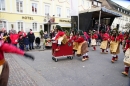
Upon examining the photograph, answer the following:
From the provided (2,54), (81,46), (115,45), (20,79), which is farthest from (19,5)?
(2,54)

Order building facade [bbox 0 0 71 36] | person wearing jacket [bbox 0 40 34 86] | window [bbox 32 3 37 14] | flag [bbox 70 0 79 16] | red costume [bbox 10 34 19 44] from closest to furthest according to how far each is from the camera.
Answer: person wearing jacket [bbox 0 40 34 86], flag [bbox 70 0 79 16], red costume [bbox 10 34 19 44], building facade [bbox 0 0 71 36], window [bbox 32 3 37 14]

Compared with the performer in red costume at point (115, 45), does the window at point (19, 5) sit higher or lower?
higher

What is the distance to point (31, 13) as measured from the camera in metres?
20.3

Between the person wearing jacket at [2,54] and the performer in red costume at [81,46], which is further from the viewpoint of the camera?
the performer in red costume at [81,46]

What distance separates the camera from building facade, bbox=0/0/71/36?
17766mm

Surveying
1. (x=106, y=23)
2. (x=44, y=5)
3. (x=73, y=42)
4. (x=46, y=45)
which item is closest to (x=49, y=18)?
(x=44, y=5)

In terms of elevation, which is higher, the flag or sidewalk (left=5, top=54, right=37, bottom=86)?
the flag

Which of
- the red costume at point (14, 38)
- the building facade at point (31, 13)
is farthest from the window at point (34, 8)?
the red costume at point (14, 38)

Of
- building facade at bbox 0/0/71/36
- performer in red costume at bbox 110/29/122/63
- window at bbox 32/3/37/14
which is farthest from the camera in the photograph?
window at bbox 32/3/37/14

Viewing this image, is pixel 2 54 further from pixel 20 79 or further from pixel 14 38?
pixel 14 38

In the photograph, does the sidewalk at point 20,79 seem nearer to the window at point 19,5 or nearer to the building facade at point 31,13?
the building facade at point 31,13

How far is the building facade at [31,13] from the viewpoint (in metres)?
17.8

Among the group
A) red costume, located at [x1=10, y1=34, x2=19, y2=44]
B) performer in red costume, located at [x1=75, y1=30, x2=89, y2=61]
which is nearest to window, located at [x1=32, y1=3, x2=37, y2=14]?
red costume, located at [x1=10, y1=34, x2=19, y2=44]

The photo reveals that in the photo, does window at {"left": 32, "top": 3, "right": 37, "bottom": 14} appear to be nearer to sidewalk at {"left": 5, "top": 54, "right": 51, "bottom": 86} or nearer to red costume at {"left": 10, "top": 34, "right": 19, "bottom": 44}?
red costume at {"left": 10, "top": 34, "right": 19, "bottom": 44}
